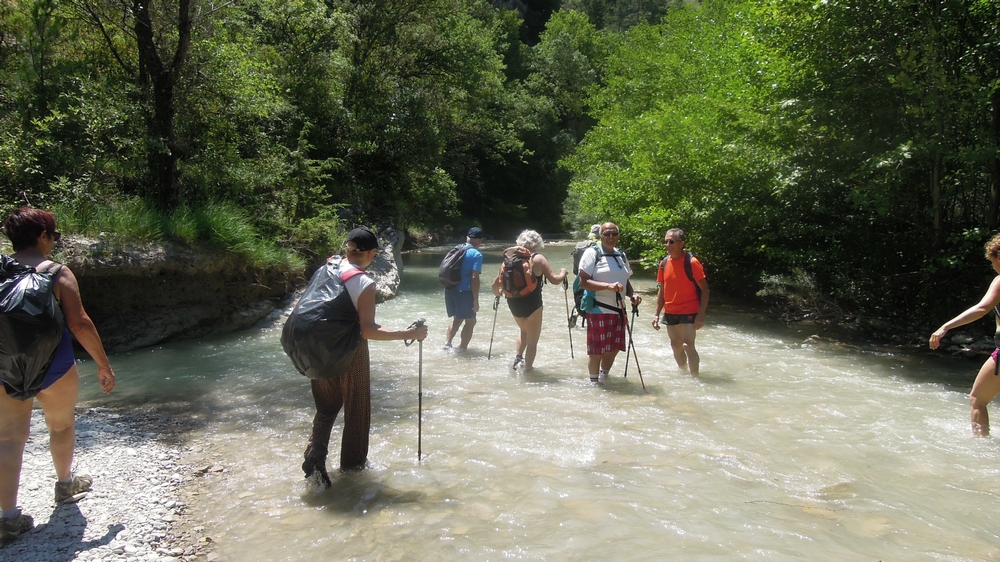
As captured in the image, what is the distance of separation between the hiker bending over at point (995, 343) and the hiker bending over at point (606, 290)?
2873mm

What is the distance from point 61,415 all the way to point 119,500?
0.70 meters

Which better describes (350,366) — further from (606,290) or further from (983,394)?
(983,394)

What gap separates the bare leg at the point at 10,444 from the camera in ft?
12.1

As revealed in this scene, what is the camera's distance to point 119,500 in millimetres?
4297

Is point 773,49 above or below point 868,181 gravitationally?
above

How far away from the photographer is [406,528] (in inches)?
163

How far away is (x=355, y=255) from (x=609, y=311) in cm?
344

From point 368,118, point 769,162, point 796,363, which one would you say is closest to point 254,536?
point 796,363

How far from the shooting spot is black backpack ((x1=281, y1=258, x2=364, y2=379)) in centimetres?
421

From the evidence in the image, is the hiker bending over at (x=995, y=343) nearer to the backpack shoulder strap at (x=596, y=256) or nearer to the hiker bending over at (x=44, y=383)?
the backpack shoulder strap at (x=596, y=256)

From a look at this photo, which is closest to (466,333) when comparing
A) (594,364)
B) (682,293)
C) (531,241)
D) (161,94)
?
(531,241)

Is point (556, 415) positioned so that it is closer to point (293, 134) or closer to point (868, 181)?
point (868, 181)

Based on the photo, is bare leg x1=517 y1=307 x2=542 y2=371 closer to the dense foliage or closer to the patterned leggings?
the patterned leggings

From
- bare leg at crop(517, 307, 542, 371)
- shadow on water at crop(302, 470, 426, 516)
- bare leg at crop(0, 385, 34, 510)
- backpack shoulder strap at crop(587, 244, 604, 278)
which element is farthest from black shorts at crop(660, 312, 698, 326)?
bare leg at crop(0, 385, 34, 510)
